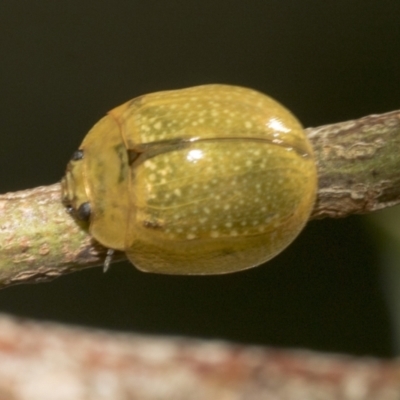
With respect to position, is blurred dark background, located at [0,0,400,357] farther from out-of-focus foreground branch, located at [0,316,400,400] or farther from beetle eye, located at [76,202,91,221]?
beetle eye, located at [76,202,91,221]

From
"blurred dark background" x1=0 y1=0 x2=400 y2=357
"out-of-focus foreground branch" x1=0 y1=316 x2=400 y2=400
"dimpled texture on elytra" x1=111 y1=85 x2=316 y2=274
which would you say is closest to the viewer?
"dimpled texture on elytra" x1=111 y1=85 x2=316 y2=274

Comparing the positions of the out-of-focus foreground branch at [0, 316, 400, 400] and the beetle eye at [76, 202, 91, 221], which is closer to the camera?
the beetle eye at [76, 202, 91, 221]

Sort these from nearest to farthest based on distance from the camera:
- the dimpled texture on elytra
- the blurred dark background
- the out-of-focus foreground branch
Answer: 1. the dimpled texture on elytra
2. the blurred dark background
3. the out-of-focus foreground branch

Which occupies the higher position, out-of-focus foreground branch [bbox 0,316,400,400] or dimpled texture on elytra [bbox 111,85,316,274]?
dimpled texture on elytra [bbox 111,85,316,274]

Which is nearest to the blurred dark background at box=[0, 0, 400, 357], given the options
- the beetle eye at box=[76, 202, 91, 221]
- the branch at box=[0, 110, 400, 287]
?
the branch at box=[0, 110, 400, 287]

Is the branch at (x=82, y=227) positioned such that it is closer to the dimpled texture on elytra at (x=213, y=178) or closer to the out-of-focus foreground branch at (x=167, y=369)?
the dimpled texture on elytra at (x=213, y=178)

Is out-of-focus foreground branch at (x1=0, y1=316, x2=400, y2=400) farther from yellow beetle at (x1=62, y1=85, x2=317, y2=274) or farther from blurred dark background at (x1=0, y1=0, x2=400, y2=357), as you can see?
yellow beetle at (x1=62, y1=85, x2=317, y2=274)

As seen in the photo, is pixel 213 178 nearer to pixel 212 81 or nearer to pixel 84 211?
pixel 84 211

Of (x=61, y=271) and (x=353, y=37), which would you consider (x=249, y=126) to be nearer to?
(x=61, y=271)
